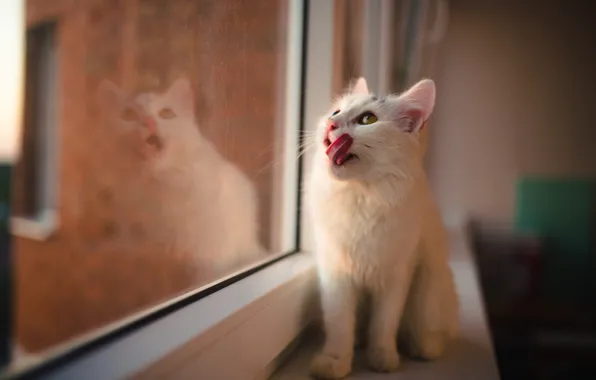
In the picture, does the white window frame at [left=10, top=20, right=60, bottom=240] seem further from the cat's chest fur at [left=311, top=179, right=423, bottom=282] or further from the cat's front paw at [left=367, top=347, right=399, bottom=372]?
the cat's front paw at [left=367, top=347, right=399, bottom=372]

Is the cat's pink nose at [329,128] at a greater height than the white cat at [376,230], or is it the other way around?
the cat's pink nose at [329,128]

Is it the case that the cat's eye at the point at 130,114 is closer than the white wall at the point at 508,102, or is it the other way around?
the cat's eye at the point at 130,114

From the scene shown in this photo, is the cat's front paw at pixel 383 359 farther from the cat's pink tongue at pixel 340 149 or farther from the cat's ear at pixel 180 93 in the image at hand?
the cat's ear at pixel 180 93

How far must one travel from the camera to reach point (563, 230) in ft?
8.34

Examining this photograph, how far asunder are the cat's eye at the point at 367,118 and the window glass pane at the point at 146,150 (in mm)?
233

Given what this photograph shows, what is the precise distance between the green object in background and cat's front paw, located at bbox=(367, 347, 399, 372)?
6.82 ft

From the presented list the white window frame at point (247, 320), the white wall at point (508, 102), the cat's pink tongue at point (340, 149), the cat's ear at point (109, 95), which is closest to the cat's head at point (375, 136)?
the cat's pink tongue at point (340, 149)

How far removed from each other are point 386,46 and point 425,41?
1.57 ft

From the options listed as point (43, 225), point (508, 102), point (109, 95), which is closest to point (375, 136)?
point (109, 95)

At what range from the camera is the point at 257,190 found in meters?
1.00

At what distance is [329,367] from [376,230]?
19 centimetres

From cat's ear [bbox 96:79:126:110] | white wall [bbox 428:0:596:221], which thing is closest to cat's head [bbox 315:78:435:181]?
cat's ear [bbox 96:79:126:110]

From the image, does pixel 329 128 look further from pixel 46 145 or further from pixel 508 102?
pixel 508 102

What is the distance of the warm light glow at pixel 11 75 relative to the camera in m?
0.37
